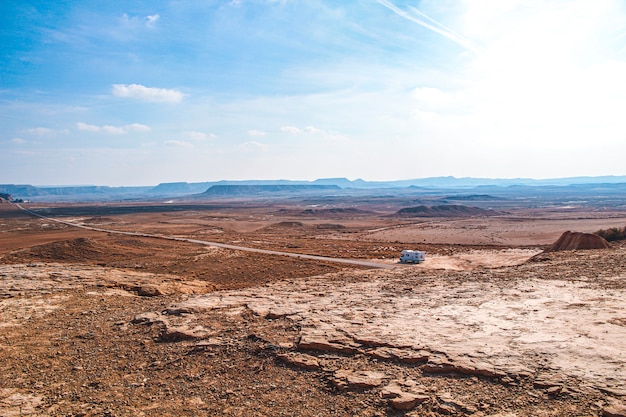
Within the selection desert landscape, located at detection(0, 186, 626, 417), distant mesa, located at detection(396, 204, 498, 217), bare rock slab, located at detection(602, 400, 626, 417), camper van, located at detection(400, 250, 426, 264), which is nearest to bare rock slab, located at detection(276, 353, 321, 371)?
desert landscape, located at detection(0, 186, 626, 417)

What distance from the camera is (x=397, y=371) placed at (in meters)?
8.77

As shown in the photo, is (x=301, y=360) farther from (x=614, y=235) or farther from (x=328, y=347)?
(x=614, y=235)

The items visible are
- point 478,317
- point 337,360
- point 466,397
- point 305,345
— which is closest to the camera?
point 466,397

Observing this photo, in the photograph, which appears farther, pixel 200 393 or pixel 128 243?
pixel 128 243

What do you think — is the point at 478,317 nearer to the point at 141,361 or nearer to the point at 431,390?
the point at 431,390

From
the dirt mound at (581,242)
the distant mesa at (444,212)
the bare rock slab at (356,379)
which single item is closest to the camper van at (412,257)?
the dirt mound at (581,242)

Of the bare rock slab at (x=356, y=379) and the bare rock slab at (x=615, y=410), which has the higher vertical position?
the bare rock slab at (x=615, y=410)

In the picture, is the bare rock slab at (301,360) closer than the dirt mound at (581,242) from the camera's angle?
Yes

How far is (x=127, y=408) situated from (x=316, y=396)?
3840mm

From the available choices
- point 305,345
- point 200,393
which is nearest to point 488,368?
point 305,345

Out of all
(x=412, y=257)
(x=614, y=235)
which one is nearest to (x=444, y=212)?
(x=614, y=235)

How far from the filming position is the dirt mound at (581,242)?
28.8m

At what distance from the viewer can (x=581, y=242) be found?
29.5 meters

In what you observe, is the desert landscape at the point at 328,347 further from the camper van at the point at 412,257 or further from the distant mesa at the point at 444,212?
the distant mesa at the point at 444,212
